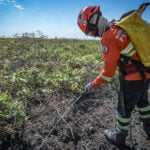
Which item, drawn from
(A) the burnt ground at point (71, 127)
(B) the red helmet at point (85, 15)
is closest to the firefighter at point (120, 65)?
(B) the red helmet at point (85, 15)

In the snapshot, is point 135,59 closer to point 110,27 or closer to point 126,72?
point 126,72

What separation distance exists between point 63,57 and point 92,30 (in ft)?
16.5

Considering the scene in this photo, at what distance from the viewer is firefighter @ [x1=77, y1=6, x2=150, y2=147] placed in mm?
3293

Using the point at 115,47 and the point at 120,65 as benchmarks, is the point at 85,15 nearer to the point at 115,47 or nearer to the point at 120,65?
the point at 115,47

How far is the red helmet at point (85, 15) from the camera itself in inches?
143

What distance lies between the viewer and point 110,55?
3289mm

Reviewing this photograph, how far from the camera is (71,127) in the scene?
4.32 metres

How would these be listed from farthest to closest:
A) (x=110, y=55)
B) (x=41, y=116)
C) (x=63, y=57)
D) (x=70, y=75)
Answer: (x=63, y=57) → (x=70, y=75) → (x=41, y=116) → (x=110, y=55)

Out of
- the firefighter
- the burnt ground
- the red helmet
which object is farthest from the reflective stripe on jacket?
the burnt ground

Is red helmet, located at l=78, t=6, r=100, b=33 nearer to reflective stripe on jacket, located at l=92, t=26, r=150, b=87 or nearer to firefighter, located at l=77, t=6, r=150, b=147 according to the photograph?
firefighter, located at l=77, t=6, r=150, b=147

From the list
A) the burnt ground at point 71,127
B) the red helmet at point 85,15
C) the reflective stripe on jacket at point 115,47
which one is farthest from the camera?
the burnt ground at point 71,127

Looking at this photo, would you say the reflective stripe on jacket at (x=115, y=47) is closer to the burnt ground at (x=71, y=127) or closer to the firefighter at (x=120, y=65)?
the firefighter at (x=120, y=65)

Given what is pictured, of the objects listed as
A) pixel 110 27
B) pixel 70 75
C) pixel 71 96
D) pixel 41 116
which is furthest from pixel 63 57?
pixel 110 27

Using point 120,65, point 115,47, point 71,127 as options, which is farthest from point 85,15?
point 71,127
